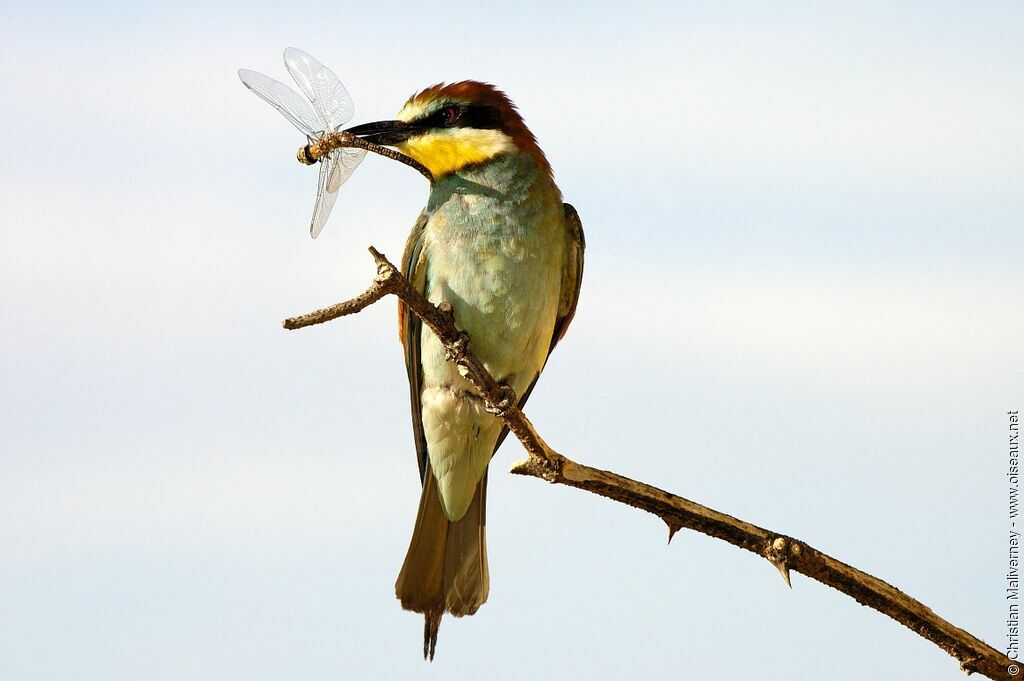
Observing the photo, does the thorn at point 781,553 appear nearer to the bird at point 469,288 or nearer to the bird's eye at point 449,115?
the bird at point 469,288

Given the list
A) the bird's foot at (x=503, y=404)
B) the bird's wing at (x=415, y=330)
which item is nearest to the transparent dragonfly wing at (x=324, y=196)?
the bird's wing at (x=415, y=330)

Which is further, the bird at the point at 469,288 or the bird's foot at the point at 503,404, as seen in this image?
the bird at the point at 469,288

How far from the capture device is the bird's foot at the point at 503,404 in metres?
A: 3.88

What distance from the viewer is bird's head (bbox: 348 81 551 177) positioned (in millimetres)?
4367

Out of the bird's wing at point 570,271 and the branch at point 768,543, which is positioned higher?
the bird's wing at point 570,271

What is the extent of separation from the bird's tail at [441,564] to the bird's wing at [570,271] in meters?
0.33

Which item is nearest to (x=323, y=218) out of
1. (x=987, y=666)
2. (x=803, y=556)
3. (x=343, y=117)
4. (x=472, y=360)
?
(x=343, y=117)

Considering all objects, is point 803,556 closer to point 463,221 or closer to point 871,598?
point 871,598

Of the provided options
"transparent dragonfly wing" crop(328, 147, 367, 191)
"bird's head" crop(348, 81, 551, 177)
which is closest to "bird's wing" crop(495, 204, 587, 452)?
"bird's head" crop(348, 81, 551, 177)

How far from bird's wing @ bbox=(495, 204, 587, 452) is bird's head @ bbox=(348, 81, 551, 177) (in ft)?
0.79

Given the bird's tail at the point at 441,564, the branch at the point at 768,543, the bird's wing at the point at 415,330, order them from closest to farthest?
the branch at the point at 768,543
the bird's wing at the point at 415,330
the bird's tail at the point at 441,564

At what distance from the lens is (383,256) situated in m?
3.35

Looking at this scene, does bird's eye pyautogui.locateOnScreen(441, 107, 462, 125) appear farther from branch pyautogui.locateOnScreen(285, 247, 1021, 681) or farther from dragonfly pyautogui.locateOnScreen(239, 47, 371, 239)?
branch pyautogui.locateOnScreen(285, 247, 1021, 681)

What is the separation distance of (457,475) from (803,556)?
5.16 ft
